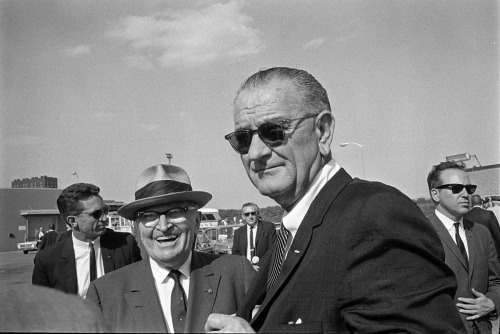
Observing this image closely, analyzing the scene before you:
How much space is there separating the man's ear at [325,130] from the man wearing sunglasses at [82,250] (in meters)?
3.47

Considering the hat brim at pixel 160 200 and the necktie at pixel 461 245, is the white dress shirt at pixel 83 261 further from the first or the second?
the necktie at pixel 461 245

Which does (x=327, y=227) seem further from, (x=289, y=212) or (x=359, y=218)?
(x=289, y=212)

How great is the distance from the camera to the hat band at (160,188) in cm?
295

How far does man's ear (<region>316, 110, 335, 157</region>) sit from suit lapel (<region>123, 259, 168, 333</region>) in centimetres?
122

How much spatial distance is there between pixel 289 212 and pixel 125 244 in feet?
12.0

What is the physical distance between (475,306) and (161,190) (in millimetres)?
2716

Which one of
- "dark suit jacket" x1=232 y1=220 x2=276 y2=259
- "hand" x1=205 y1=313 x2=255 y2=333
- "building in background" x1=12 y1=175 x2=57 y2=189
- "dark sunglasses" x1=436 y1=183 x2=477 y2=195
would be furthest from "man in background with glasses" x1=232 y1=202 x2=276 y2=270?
"building in background" x1=12 y1=175 x2=57 y2=189

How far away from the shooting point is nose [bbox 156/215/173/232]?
2.89 m

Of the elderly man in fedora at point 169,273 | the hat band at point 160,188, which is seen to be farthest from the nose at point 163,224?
the hat band at point 160,188

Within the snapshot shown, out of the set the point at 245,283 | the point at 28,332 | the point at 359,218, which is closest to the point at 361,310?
the point at 359,218

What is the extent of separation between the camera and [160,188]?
296 centimetres

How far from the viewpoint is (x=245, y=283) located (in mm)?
2982

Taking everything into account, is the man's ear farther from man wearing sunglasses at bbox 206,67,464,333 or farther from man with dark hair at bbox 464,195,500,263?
man with dark hair at bbox 464,195,500,263

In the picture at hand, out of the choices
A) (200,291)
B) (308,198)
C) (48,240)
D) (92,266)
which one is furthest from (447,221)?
(48,240)
